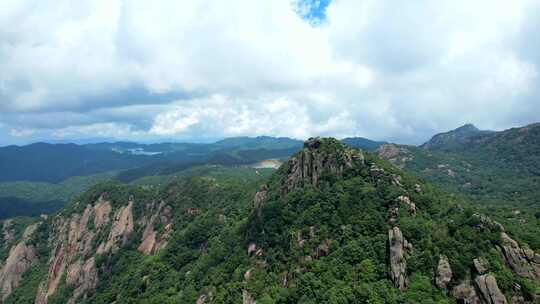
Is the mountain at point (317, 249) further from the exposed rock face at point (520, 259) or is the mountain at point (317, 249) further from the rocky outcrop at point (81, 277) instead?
the rocky outcrop at point (81, 277)

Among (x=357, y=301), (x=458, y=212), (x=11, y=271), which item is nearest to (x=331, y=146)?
(x=458, y=212)

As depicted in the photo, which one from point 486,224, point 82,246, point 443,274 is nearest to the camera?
point 443,274

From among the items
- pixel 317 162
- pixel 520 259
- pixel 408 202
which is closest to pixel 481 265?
pixel 520 259

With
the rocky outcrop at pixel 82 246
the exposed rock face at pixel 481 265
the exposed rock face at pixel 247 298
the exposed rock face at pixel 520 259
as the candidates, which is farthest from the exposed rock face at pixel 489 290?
the rocky outcrop at pixel 82 246

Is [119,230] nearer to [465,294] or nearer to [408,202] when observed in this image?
[408,202]

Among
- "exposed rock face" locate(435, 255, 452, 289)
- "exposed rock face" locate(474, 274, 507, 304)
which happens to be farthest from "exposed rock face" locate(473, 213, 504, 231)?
"exposed rock face" locate(474, 274, 507, 304)

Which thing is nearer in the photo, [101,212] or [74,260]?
[74,260]

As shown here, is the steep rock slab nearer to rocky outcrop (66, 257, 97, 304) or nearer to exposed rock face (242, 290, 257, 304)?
rocky outcrop (66, 257, 97, 304)
